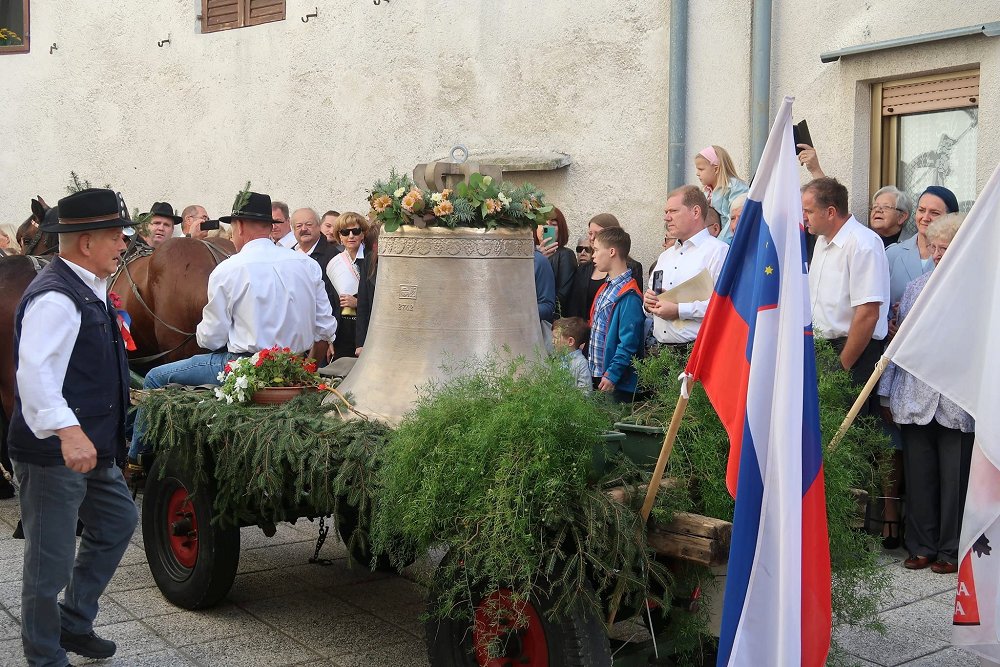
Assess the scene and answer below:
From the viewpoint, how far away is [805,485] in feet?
11.3

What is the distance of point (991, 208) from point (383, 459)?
228cm

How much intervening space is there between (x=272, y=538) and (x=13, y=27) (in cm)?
1262

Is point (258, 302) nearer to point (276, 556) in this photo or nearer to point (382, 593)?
point (276, 556)

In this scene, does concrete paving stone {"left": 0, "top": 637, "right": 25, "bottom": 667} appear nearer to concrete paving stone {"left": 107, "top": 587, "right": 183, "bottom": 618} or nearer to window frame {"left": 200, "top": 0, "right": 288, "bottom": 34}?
concrete paving stone {"left": 107, "top": 587, "right": 183, "bottom": 618}

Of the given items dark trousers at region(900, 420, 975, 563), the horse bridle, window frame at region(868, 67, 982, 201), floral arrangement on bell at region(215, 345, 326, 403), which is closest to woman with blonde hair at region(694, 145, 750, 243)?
window frame at region(868, 67, 982, 201)

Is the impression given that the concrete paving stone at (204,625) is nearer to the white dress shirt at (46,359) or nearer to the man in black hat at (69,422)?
the man in black hat at (69,422)

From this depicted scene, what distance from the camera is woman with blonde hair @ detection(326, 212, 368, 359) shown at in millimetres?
9023

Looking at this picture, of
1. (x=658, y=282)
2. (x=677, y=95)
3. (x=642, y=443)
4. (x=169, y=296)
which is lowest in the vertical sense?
(x=642, y=443)

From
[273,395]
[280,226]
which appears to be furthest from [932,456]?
[280,226]

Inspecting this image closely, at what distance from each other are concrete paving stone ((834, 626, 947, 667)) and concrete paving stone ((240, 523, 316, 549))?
3.18 meters

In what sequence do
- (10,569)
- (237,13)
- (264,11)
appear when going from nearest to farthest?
(10,569) < (264,11) < (237,13)

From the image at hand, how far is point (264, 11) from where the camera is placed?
13211 mm

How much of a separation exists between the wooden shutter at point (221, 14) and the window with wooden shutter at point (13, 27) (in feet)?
12.2

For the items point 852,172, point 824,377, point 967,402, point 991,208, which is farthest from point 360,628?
point 852,172
